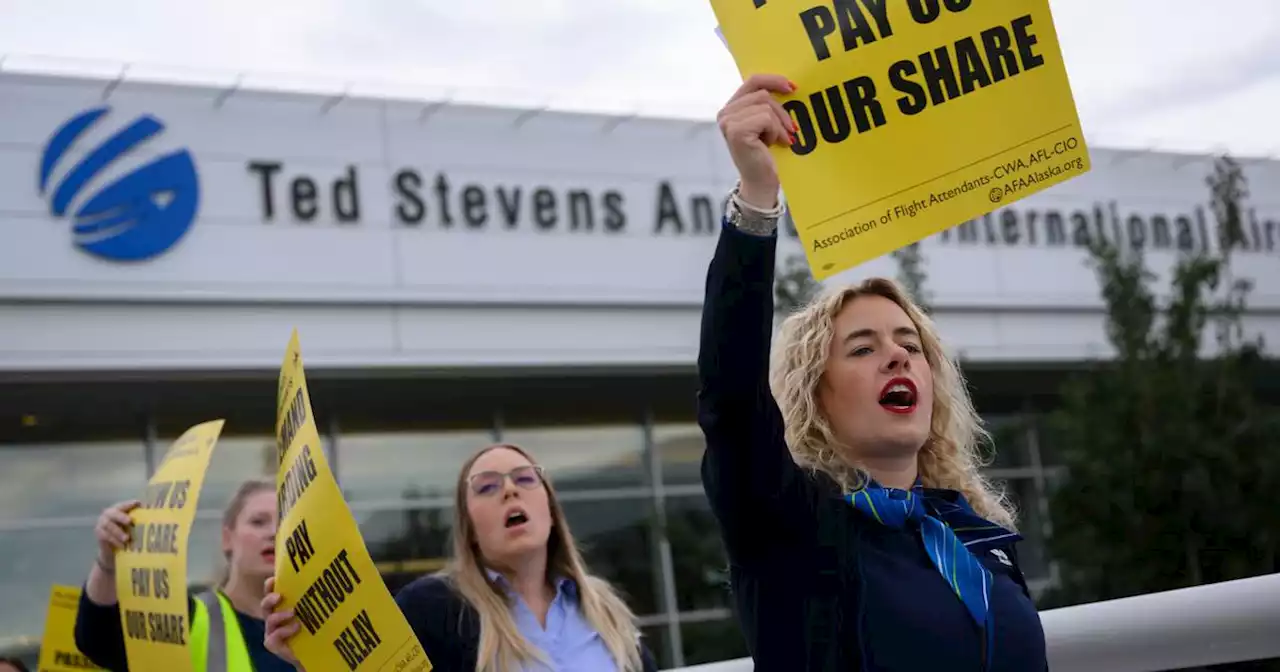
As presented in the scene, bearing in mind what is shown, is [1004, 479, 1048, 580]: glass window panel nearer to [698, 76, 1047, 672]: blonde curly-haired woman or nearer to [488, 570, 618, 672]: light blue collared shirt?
[488, 570, 618, 672]: light blue collared shirt

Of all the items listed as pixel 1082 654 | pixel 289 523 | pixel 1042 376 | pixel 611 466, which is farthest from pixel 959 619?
pixel 1042 376

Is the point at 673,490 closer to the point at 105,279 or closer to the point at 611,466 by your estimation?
the point at 611,466

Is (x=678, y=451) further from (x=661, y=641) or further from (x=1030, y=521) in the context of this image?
(x=1030, y=521)

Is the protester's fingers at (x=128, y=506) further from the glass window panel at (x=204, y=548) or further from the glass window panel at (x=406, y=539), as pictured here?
the glass window panel at (x=406, y=539)

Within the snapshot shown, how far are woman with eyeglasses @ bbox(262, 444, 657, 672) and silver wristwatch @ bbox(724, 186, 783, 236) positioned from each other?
1549mm

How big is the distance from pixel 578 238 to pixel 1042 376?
665 centimetres

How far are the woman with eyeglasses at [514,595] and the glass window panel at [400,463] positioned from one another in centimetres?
1073

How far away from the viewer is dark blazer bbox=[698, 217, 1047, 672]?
6.03 feet

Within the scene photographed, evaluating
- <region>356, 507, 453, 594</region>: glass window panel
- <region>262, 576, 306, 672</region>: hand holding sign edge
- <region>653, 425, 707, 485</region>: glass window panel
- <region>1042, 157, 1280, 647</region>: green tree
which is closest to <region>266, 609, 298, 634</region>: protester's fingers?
<region>262, 576, 306, 672</region>: hand holding sign edge

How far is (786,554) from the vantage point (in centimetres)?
190

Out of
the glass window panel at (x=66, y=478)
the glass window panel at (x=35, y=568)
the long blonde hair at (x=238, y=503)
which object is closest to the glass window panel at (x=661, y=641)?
the glass window panel at (x=66, y=478)

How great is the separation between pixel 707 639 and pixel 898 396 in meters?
13.3

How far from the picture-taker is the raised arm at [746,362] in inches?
72.4

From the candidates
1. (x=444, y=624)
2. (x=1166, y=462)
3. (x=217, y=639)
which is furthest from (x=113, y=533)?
(x=1166, y=462)
